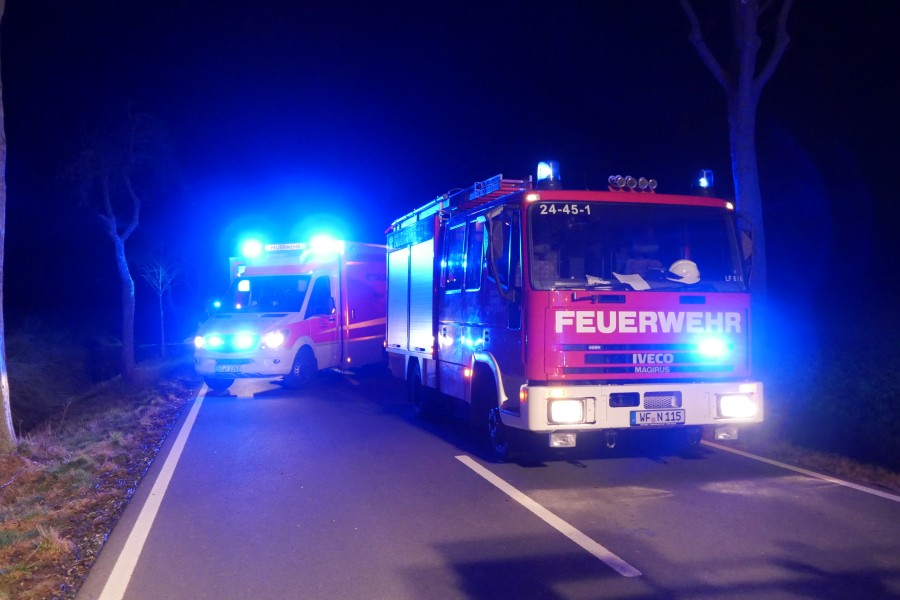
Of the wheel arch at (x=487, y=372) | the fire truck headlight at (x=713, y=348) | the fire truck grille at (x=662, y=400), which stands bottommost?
the fire truck grille at (x=662, y=400)

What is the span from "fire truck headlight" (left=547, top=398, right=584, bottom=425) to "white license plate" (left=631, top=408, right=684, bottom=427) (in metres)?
0.57

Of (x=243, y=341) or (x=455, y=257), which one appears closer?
(x=455, y=257)

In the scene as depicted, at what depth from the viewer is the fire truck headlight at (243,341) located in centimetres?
1571

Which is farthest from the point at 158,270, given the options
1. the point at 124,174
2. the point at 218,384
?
the point at 218,384

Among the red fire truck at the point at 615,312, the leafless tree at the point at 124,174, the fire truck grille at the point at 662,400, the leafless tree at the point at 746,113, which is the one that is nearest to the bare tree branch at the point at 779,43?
the leafless tree at the point at 746,113

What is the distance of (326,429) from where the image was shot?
38.8 ft

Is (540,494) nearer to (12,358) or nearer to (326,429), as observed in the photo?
(326,429)

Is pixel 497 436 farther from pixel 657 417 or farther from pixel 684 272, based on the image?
pixel 684 272

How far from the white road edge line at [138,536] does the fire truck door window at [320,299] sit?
6601mm

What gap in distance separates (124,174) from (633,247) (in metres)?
17.6

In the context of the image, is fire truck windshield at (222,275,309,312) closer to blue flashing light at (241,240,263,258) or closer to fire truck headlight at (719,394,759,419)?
blue flashing light at (241,240,263,258)

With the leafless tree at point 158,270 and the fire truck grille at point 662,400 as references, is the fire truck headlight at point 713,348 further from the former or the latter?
the leafless tree at point 158,270

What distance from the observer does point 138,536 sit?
6.57m

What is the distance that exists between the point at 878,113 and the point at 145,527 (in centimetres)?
1606
